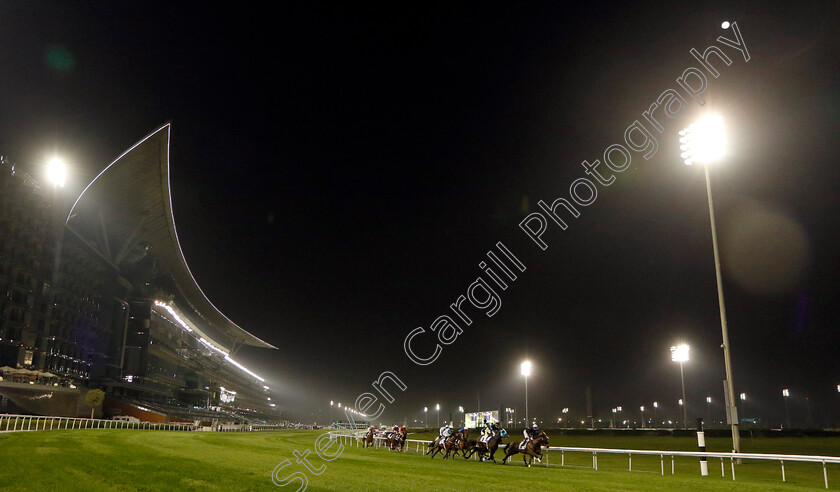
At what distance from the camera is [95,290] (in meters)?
61.5

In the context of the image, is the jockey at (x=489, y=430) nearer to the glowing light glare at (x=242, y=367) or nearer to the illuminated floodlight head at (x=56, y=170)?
the illuminated floodlight head at (x=56, y=170)

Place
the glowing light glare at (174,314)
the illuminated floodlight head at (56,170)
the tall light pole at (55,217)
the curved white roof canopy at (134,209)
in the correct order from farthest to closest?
the glowing light glare at (174,314) < the tall light pole at (55,217) < the illuminated floodlight head at (56,170) < the curved white roof canopy at (134,209)

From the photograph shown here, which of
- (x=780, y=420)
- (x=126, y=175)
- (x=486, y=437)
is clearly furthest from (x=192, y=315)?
(x=780, y=420)

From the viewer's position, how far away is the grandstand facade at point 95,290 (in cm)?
4744

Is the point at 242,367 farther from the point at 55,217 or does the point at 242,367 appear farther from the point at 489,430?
the point at 489,430

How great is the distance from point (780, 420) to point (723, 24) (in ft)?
453

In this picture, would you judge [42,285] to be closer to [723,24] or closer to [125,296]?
[125,296]

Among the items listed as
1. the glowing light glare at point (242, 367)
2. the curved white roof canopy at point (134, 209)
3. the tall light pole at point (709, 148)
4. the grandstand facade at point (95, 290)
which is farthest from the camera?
the glowing light glare at point (242, 367)

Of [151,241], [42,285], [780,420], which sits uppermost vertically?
[151,241]

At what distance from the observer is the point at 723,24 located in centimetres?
1505

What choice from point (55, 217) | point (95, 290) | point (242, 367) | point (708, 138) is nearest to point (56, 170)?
point (55, 217)

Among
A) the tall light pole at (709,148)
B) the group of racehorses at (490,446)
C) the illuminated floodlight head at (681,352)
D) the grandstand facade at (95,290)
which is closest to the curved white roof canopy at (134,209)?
the grandstand facade at (95,290)


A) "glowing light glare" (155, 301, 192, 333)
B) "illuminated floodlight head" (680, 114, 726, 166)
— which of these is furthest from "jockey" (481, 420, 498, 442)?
"glowing light glare" (155, 301, 192, 333)

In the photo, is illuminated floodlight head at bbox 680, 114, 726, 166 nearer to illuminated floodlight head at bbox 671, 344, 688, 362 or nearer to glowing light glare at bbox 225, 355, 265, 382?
illuminated floodlight head at bbox 671, 344, 688, 362
